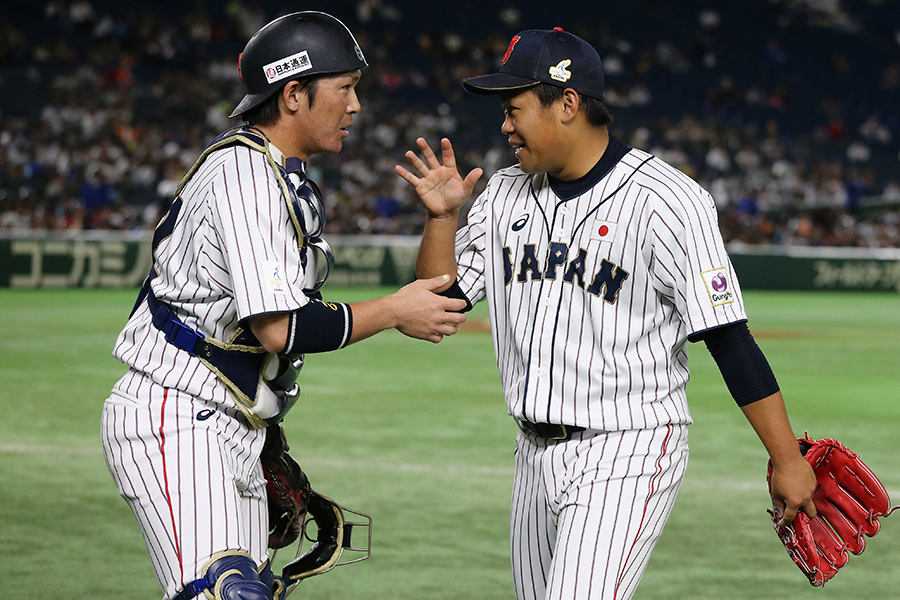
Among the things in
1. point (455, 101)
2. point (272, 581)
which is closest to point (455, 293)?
point (272, 581)

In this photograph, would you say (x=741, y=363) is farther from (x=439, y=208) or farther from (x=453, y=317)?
(x=439, y=208)

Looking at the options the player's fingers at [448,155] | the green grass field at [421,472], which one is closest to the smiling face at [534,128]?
the player's fingers at [448,155]

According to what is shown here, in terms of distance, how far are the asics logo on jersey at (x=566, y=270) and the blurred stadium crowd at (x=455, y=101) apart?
62.4 feet

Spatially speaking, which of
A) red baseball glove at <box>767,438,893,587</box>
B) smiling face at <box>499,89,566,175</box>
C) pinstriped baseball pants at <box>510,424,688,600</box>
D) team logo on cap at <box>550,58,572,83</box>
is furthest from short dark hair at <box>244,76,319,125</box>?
red baseball glove at <box>767,438,893,587</box>

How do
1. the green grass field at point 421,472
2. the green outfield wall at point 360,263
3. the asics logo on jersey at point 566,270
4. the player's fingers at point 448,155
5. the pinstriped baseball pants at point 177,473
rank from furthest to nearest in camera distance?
the green outfield wall at point 360,263 < the green grass field at point 421,472 < the player's fingers at point 448,155 < the asics logo on jersey at point 566,270 < the pinstriped baseball pants at point 177,473

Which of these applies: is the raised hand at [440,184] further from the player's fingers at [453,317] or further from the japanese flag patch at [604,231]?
the japanese flag patch at [604,231]

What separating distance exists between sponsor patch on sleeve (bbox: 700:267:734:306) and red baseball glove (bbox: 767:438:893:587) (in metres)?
0.58

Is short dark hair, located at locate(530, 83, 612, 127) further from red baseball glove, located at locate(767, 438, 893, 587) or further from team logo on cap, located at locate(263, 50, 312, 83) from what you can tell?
red baseball glove, located at locate(767, 438, 893, 587)

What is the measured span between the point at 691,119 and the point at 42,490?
1053 inches

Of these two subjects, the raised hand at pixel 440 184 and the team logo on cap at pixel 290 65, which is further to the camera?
the raised hand at pixel 440 184

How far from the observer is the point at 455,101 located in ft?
98.0

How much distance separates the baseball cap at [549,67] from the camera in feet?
10.4

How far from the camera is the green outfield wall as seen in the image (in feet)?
64.2

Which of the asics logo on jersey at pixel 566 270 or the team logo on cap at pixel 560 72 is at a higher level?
the team logo on cap at pixel 560 72
